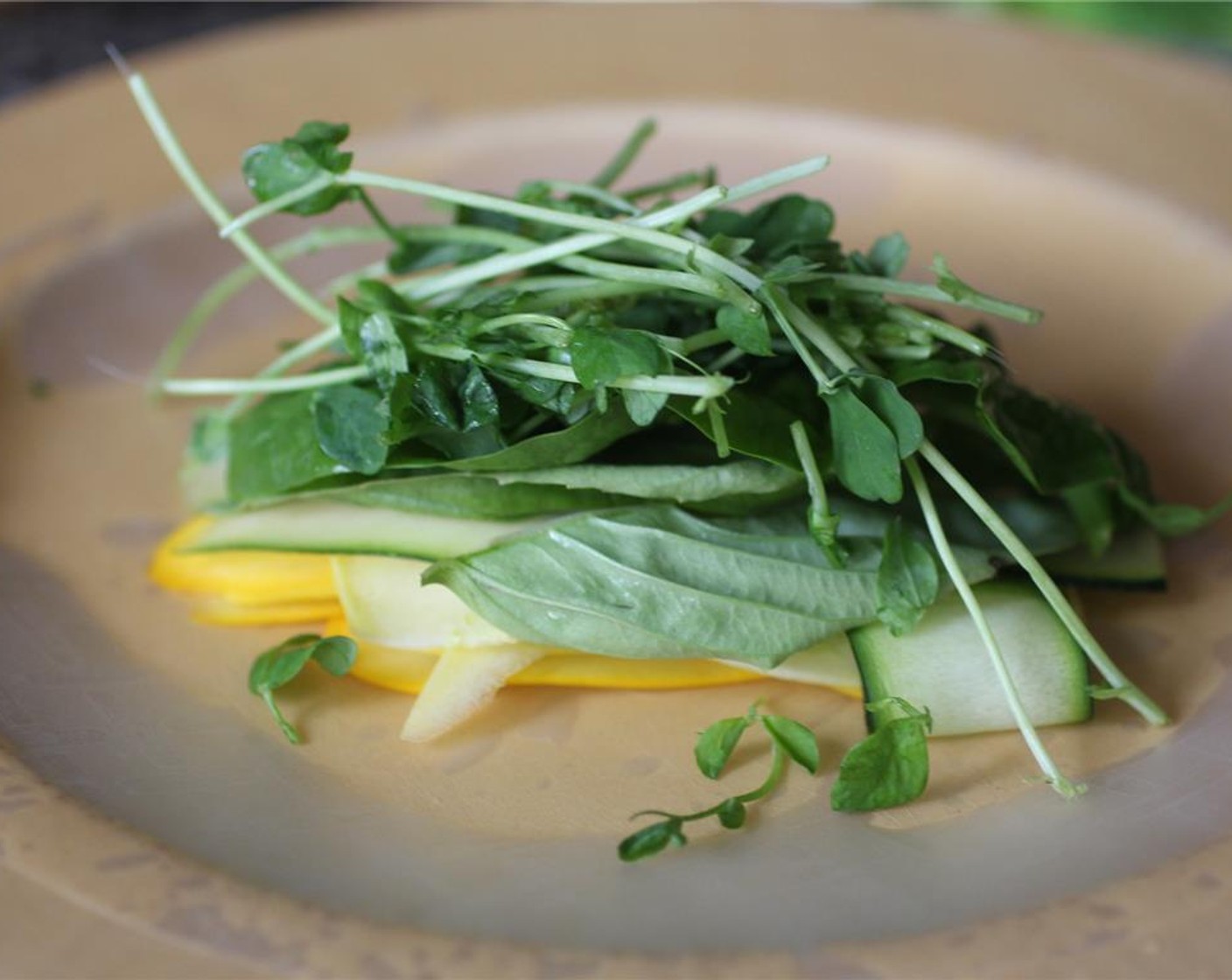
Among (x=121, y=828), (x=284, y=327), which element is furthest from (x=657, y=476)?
(x=284, y=327)

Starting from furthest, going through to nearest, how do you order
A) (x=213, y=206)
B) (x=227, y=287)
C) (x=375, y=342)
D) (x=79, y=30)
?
(x=79, y=30), (x=227, y=287), (x=213, y=206), (x=375, y=342)

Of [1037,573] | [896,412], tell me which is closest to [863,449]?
[896,412]

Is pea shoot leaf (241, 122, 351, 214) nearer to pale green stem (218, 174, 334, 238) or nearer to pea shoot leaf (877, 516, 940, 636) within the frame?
pale green stem (218, 174, 334, 238)

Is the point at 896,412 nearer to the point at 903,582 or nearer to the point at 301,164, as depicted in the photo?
the point at 903,582

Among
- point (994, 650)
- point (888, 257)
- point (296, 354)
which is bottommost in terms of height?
point (994, 650)

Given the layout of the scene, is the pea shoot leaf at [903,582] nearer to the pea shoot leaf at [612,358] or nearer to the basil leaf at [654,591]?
the basil leaf at [654,591]

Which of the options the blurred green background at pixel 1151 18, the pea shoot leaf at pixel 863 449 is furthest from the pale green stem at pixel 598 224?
the blurred green background at pixel 1151 18

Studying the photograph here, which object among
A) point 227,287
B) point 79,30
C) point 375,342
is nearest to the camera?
point 375,342
